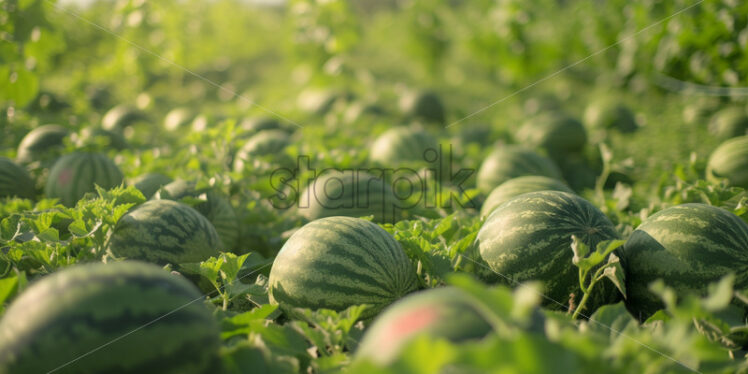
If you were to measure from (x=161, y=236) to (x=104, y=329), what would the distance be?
114 cm

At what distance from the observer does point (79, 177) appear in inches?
137

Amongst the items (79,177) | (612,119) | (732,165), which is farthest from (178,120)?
(732,165)

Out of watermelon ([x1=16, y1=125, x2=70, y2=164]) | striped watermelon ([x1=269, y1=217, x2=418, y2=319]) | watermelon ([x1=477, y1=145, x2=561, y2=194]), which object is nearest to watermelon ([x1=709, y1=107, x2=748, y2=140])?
watermelon ([x1=477, y1=145, x2=561, y2=194])

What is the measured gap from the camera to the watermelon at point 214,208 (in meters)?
3.09

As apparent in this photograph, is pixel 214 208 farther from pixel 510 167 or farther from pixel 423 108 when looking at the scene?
pixel 423 108

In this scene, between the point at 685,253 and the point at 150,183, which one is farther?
the point at 150,183

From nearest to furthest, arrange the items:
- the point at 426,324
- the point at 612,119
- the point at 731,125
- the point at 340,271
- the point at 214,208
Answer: the point at 426,324 → the point at 340,271 → the point at 214,208 → the point at 731,125 → the point at 612,119

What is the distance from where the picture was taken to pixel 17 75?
513 cm

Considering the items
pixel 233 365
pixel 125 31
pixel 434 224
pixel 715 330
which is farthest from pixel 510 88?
pixel 233 365

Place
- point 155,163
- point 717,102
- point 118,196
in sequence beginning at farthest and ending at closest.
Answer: point 717,102
point 155,163
point 118,196

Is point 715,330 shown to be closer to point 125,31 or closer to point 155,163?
point 155,163

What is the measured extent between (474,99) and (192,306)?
9410 mm

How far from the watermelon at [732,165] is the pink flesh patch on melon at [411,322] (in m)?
2.99

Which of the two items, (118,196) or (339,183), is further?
(339,183)
